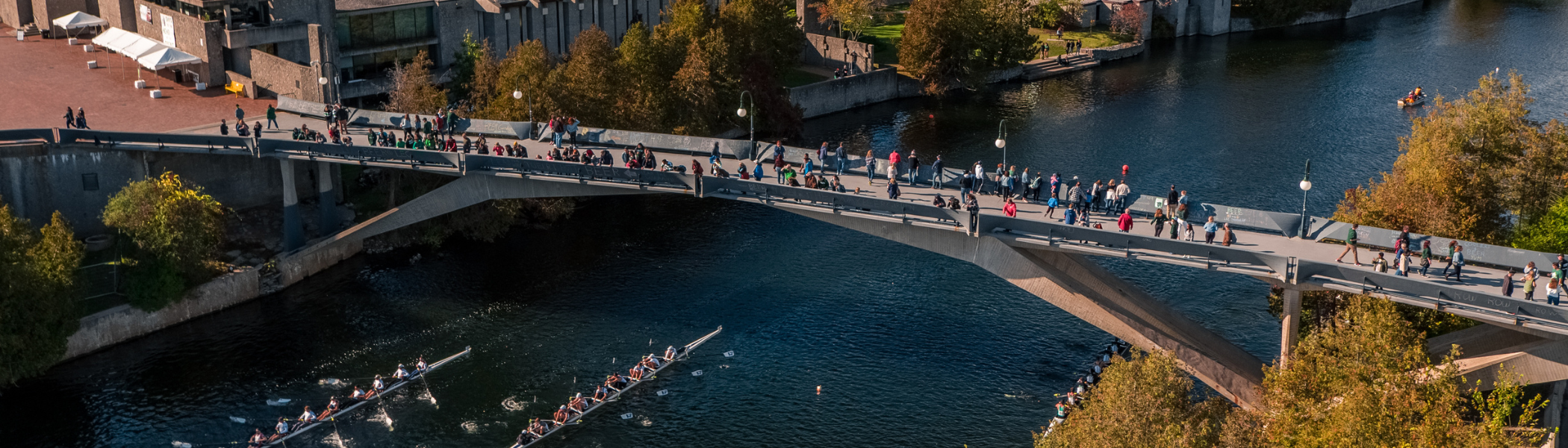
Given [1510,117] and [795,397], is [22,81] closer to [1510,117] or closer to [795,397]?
[795,397]

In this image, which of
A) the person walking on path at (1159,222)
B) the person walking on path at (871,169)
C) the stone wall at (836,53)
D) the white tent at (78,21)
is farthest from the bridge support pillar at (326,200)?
the stone wall at (836,53)

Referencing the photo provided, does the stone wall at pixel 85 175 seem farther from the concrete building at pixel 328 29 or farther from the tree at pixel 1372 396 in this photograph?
the tree at pixel 1372 396

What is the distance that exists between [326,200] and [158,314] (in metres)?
11.5

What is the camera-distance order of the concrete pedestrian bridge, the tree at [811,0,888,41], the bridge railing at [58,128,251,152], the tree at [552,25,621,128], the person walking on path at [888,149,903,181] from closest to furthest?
the concrete pedestrian bridge, the person walking on path at [888,149,903,181], the bridge railing at [58,128,251,152], the tree at [552,25,621,128], the tree at [811,0,888,41]

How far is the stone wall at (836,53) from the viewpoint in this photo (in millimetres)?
121938

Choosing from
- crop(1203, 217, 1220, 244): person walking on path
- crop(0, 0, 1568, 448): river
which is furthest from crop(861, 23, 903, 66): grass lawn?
crop(1203, 217, 1220, 244): person walking on path

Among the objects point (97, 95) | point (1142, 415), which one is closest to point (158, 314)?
point (97, 95)

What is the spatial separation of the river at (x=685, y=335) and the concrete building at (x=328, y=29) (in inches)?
650

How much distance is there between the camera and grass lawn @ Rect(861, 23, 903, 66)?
5020 inches

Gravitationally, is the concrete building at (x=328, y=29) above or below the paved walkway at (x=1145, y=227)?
above

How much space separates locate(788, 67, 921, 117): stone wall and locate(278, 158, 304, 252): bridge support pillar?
43.4 meters

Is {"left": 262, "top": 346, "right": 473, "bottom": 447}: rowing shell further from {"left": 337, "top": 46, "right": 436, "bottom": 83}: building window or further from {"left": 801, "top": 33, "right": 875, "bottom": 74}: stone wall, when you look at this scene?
{"left": 801, "top": 33, "right": 875, "bottom": 74}: stone wall

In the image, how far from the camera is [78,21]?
100 m

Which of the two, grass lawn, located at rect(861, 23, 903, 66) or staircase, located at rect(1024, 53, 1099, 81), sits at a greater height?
grass lawn, located at rect(861, 23, 903, 66)
